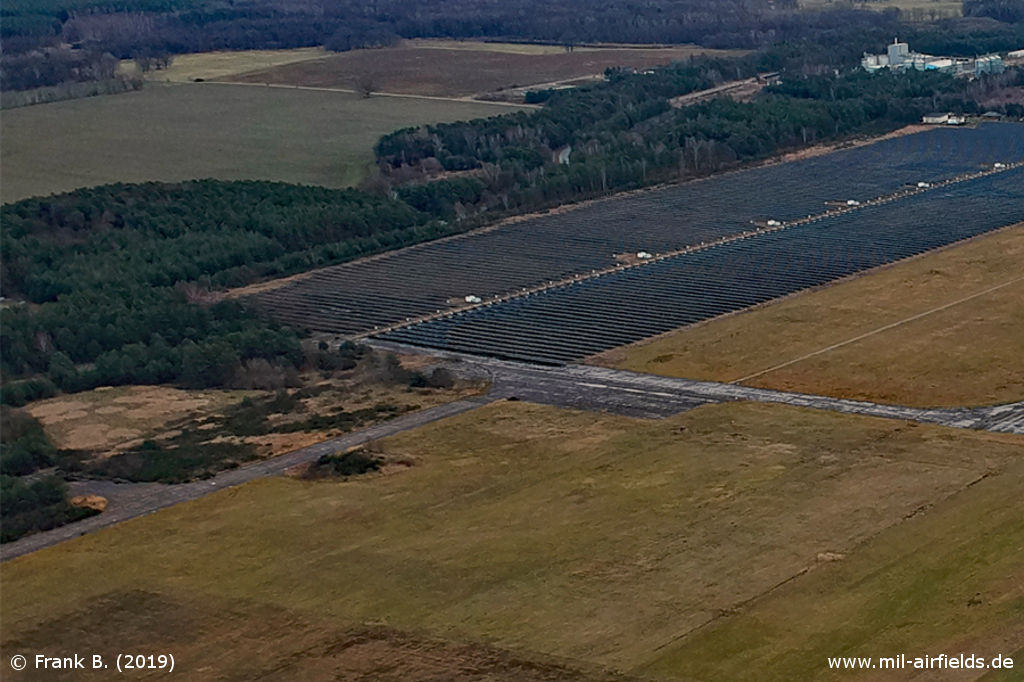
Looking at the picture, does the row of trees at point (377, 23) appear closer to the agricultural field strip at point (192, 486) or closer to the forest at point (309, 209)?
the forest at point (309, 209)

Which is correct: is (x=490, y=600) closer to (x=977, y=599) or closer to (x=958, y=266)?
(x=977, y=599)

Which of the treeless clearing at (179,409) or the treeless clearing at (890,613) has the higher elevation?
the treeless clearing at (179,409)

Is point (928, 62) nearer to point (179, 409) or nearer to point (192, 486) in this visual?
point (179, 409)

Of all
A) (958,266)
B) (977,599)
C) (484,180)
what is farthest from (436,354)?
(484,180)

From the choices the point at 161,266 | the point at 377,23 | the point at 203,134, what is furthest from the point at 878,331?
the point at 377,23

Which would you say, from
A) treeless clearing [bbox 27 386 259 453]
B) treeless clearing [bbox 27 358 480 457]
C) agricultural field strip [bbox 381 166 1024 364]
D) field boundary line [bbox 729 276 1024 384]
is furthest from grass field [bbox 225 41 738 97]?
treeless clearing [bbox 27 386 259 453]

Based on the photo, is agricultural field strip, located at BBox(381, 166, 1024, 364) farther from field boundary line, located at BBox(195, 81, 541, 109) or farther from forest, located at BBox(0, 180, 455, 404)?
field boundary line, located at BBox(195, 81, 541, 109)

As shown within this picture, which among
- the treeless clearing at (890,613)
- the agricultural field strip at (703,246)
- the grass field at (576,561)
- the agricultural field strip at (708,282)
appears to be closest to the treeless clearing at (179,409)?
the grass field at (576,561)

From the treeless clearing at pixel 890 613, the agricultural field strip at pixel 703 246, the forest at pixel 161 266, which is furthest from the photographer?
the agricultural field strip at pixel 703 246
